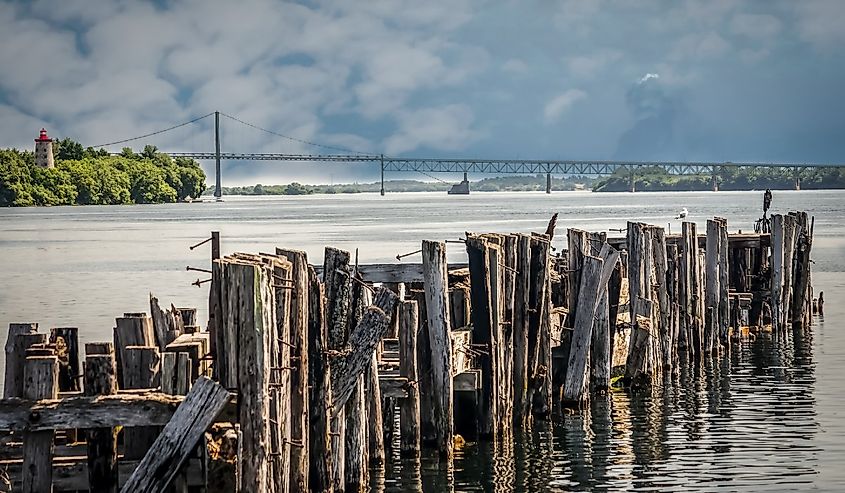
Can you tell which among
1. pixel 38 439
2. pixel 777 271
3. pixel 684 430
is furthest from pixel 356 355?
pixel 777 271

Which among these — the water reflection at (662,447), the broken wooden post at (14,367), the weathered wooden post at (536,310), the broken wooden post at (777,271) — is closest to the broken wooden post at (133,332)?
the broken wooden post at (14,367)

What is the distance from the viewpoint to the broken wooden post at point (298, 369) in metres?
11.7

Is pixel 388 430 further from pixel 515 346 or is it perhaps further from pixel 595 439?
pixel 595 439

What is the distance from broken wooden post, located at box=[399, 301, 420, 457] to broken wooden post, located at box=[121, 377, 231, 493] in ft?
15.3

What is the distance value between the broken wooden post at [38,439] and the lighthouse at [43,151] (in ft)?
524

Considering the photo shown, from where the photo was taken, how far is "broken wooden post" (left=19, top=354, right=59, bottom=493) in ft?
32.8

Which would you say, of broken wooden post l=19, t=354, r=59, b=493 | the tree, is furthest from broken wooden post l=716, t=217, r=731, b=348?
the tree

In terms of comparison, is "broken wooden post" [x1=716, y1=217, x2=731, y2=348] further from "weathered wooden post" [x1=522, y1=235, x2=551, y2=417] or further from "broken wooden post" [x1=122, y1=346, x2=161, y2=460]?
"broken wooden post" [x1=122, y1=346, x2=161, y2=460]

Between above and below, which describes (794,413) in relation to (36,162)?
below

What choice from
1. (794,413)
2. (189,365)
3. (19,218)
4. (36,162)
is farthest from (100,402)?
(36,162)

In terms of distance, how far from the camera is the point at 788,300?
27828 mm

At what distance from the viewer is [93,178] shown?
547ft

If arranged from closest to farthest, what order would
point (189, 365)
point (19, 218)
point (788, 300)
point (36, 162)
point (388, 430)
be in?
point (189, 365), point (388, 430), point (788, 300), point (19, 218), point (36, 162)

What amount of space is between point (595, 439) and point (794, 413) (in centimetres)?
350
